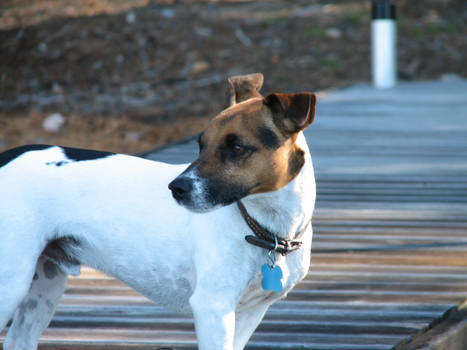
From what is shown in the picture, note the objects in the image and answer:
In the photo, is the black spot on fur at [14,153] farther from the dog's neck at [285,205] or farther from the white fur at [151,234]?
the dog's neck at [285,205]

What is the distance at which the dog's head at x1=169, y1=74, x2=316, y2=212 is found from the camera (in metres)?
2.79

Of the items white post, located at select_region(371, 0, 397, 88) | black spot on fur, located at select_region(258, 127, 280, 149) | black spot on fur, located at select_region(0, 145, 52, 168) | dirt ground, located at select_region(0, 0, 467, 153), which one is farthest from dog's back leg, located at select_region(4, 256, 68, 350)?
white post, located at select_region(371, 0, 397, 88)

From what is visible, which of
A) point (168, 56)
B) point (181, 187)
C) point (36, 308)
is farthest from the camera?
point (168, 56)

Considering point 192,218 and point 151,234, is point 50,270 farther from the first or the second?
point 192,218

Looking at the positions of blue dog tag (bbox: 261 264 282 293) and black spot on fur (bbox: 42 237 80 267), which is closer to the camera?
blue dog tag (bbox: 261 264 282 293)

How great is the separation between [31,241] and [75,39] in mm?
13567

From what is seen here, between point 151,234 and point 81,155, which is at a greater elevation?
point 81,155

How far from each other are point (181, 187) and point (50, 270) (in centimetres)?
98

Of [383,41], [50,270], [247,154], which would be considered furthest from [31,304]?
[383,41]

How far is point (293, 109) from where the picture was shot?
9.41ft

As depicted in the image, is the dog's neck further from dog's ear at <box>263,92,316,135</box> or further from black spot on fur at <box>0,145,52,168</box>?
black spot on fur at <box>0,145,52,168</box>

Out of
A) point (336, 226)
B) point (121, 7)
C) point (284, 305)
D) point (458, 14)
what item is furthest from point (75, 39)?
point (284, 305)

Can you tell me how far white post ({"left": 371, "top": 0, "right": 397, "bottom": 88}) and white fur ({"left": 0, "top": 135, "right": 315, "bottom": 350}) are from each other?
995 centimetres

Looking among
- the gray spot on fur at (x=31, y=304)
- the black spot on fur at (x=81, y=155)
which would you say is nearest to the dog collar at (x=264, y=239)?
the black spot on fur at (x=81, y=155)
